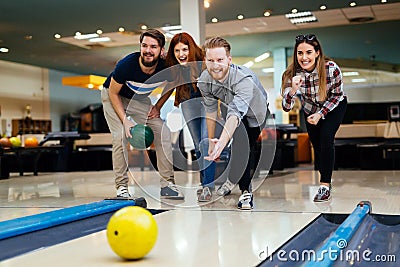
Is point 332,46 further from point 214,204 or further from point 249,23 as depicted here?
point 214,204

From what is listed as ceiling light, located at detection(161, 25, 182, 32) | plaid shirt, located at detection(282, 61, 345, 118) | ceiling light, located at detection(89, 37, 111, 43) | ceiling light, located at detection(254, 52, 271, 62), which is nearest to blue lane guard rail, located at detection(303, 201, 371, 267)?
plaid shirt, located at detection(282, 61, 345, 118)

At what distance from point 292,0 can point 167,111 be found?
487 centimetres

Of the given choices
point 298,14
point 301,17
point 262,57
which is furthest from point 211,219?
point 262,57

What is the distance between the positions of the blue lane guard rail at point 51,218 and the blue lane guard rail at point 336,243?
4.15ft

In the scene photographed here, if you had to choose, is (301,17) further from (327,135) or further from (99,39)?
(327,135)

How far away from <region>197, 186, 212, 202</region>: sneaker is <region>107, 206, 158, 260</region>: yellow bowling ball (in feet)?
5.93

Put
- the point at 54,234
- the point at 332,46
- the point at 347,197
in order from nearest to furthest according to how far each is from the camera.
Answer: the point at 54,234 < the point at 347,197 < the point at 332,46

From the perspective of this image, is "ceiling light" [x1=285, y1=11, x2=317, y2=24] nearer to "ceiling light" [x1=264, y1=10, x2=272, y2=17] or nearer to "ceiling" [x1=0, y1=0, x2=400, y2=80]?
"ceiling" [x1=0, y1=0, x2=400, y2=80]

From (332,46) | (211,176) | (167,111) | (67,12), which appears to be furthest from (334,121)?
(332,46)

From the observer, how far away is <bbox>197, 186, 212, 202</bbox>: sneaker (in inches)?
147

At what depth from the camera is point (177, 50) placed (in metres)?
3.44

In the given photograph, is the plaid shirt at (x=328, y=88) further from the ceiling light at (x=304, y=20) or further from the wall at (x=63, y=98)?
the wall at (x=63, y=98)

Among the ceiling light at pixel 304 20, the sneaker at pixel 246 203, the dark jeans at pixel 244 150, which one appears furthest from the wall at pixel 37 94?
the sneaker at pixel 246 203

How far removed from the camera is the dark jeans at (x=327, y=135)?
3.54 meters
